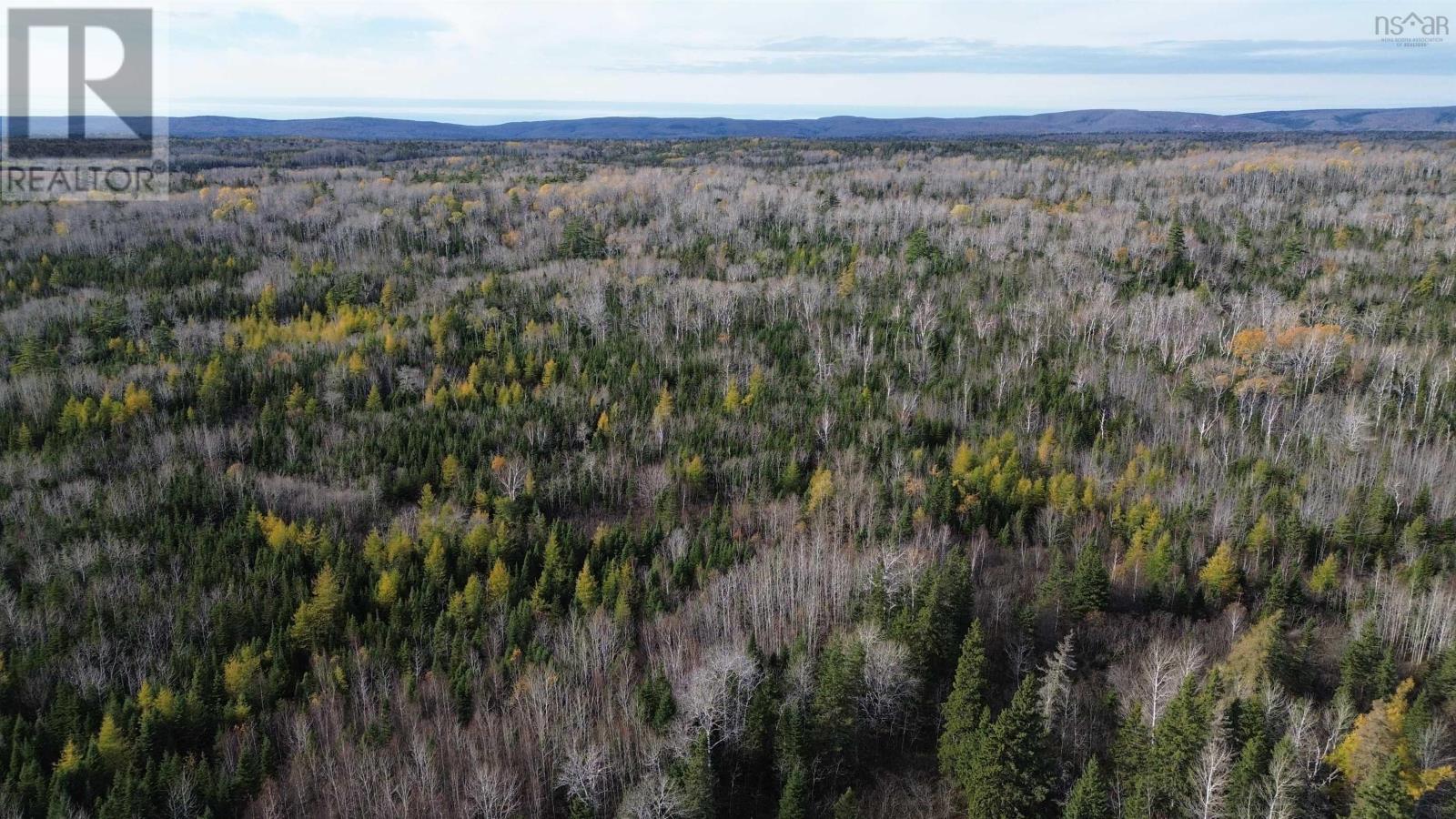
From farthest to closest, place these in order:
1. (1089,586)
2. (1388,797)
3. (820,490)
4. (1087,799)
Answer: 1. (820,490)
2. (1089,586)
3. (1087,799)
4. (1388,797)

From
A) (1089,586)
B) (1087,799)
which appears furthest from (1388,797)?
(1089,586)

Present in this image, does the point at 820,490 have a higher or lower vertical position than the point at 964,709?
higher

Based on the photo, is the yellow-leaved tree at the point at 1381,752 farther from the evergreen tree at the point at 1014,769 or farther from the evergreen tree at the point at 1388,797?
the evergreen tree at the point at 1014,769

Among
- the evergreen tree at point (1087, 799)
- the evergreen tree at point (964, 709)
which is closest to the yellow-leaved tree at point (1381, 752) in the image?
the evergreen tree at point (1087, 799)

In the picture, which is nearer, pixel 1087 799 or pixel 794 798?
pixel 1087 799

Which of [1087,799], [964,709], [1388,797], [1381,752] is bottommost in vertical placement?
[1087,799]

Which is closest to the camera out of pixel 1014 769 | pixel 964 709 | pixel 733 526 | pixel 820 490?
pixel 1014 769

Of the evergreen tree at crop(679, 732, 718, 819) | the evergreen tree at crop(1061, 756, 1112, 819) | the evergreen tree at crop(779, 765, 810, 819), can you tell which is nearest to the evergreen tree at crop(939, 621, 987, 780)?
the evergreen tree at crop(1061, 756, 1112, 819)

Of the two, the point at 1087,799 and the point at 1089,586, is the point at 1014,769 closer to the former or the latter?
the point at 1087,799
